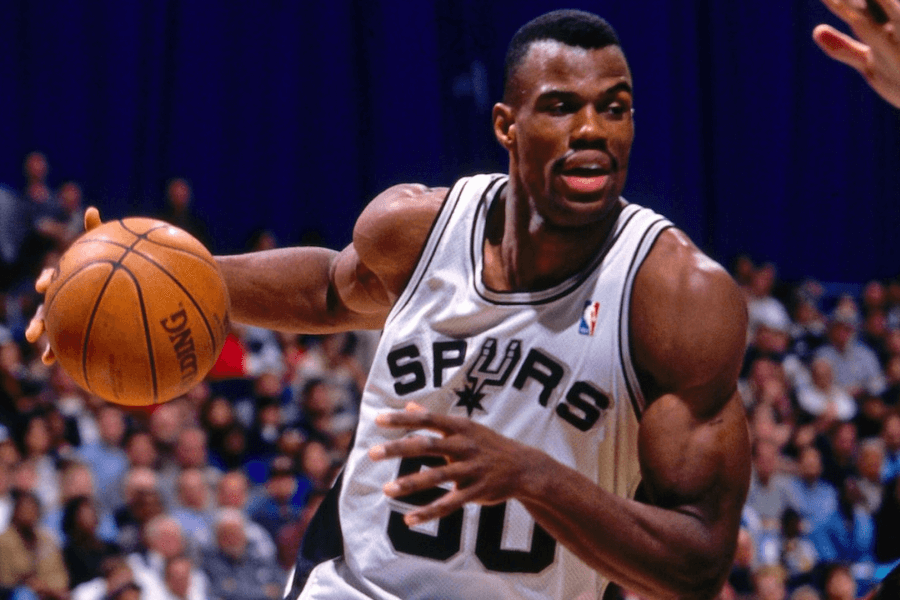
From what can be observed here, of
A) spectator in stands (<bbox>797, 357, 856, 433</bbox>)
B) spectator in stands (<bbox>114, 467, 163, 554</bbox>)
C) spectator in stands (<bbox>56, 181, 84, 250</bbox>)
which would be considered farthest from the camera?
spectator in stands (<bbox>797, 357, 856, 433</bbox>)

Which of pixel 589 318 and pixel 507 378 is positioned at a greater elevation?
pixel 589 318

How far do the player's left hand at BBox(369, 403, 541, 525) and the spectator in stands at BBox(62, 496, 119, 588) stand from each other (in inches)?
150

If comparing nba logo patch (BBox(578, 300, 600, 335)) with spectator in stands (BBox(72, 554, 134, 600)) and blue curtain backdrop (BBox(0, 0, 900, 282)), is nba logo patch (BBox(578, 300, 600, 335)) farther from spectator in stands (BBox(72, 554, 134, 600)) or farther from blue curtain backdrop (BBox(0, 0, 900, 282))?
blue curtain backdrop (BBox(0, 0, 900, 282))

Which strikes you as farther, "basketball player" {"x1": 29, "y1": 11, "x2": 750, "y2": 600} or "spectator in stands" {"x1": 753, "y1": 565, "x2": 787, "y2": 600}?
"spectator in stands" {"x1": 753, "y1": 565, "x2": 787, "y2": 600}

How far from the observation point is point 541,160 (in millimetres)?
2635

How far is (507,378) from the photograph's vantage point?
2588 mm

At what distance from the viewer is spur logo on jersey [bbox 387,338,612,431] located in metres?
2.54

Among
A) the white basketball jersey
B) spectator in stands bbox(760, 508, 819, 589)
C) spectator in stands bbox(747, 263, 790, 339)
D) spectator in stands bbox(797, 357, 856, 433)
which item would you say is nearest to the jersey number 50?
the white basketball jersey

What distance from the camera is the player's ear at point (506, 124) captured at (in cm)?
276

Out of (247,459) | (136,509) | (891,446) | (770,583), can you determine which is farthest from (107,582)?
(891,446)

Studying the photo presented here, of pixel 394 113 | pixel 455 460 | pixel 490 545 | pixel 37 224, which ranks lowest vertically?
pixel 37 224

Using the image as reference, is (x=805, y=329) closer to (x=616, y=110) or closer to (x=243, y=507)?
(x=243, y=507)

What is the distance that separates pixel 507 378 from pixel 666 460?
0.41 metres

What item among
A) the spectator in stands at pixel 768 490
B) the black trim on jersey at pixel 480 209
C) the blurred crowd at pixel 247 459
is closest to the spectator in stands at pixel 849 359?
the blurred crowd at pixel 247 459
